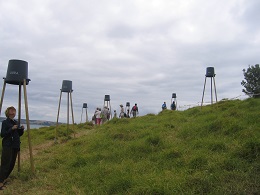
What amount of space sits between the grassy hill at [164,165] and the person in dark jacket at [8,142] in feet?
1.30

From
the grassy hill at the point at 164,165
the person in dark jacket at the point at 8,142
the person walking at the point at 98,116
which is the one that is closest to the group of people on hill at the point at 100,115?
the person walking at the point at 98,116

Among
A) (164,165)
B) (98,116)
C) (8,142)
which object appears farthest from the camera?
(98,116)

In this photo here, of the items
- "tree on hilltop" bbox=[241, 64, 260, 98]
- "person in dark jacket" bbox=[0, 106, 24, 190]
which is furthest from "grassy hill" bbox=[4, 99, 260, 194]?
"tree on hilltop" bbox=[241, 64, 260, 98]

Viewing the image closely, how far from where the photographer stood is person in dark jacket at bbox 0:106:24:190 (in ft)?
19.5

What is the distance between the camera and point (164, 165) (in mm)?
6520

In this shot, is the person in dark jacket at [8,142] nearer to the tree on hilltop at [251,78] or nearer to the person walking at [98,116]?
the person walking at [98,116]

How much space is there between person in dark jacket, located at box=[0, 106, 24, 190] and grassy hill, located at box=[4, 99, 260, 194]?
Answer: 1.30 ft

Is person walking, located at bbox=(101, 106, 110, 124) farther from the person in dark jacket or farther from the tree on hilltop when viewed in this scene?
the tree on hilltop

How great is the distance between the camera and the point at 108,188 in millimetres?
5438

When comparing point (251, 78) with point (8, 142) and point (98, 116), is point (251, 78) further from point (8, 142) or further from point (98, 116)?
point (8, 142)

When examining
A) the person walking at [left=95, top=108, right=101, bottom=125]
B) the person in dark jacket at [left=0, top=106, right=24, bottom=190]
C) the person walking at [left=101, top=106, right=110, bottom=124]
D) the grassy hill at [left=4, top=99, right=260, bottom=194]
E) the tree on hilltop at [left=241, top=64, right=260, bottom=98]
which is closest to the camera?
the grassy hill at [left=4, top=99, right=260, bottom=194]

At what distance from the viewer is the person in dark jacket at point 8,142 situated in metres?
5.96

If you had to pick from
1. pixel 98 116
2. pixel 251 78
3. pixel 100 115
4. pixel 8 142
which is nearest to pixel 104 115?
pixel 100 115

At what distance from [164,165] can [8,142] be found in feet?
12.3
